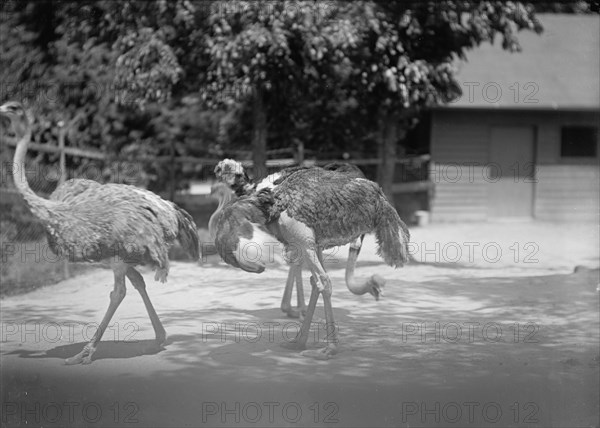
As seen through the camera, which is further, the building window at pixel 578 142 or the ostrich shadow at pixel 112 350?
the building window at pixel 578 142

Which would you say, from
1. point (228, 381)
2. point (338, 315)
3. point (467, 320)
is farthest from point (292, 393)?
point (467, 320)

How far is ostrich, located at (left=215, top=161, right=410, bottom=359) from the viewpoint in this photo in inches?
199

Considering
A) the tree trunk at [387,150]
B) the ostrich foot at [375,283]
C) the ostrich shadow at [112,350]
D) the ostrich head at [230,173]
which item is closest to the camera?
the ostrich foot at [375,283]

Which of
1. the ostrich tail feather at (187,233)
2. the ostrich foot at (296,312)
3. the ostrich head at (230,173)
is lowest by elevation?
the ostrich foot at (296,312)

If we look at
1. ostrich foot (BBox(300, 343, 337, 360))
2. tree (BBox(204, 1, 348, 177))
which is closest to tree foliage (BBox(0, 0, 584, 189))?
tree (BBox(204, 1, 348, 177))

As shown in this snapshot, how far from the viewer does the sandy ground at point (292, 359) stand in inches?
190

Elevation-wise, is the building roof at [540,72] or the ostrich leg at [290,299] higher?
the building roof at [540,72]

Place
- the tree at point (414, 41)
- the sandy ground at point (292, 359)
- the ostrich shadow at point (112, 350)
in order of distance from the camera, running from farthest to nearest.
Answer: the tree at point (414, 41) < the ostrich shadow at point (112, 350) < the sandy ground at point (292, 359)

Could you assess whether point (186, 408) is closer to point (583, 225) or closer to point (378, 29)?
point (378, 29)

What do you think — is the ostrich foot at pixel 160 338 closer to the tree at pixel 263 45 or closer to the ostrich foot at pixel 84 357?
the ostrich foot at pixel 84 357

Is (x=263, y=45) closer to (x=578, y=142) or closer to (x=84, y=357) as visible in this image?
(x=84, y=357)

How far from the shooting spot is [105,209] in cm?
515

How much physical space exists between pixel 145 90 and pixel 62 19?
7.58 ft

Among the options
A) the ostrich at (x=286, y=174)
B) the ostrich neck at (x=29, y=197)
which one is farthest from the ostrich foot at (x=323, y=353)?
the ostrich neck at (x=29, y=197)
